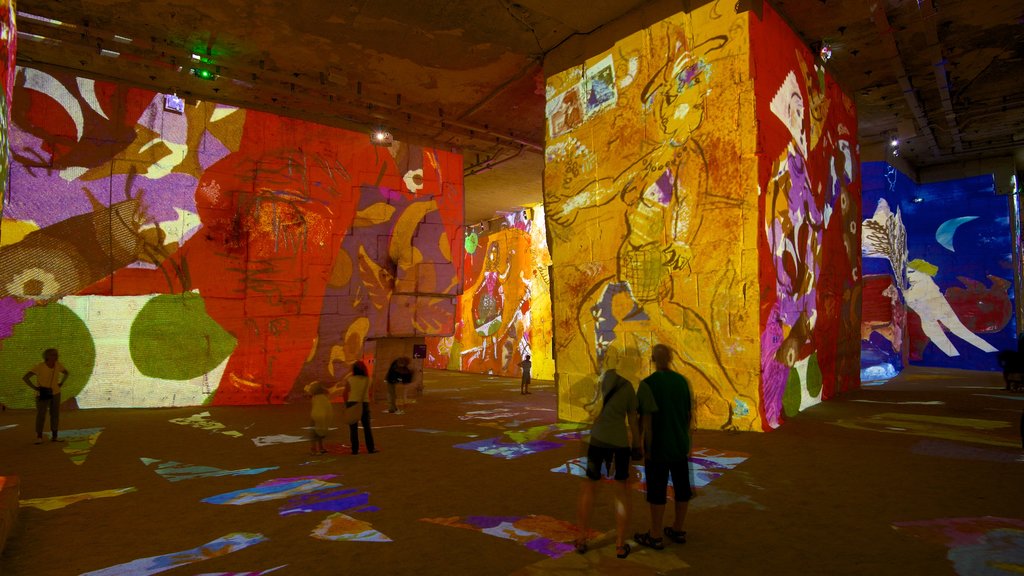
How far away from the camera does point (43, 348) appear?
33.0ft

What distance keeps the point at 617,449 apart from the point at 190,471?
511cm

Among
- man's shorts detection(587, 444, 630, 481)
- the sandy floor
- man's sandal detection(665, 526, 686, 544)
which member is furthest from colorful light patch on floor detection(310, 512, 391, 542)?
man's sandal detection(665, 526, 686, 544)

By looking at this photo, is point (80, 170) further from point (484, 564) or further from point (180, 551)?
point (484, 564)

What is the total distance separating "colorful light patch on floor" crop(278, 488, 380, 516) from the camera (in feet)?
15.5

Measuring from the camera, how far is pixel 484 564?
11.6 ft

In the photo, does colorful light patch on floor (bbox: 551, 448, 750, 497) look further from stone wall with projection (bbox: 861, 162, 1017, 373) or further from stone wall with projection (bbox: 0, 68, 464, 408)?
stone wall with projection (bbox: 861, 162, 1017, 373)

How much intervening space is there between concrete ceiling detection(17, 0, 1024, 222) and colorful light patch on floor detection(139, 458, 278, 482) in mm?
7091

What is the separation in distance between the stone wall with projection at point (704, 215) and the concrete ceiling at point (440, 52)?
82 cm

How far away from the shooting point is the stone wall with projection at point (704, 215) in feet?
24.5

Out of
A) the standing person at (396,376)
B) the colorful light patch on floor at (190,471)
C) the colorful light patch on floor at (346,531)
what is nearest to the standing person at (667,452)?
the colorful light patch on floor at (346,531)

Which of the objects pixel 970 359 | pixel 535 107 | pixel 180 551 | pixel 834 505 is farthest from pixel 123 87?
pixel 970 359

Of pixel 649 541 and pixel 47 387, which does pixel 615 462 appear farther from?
pixel 47 387

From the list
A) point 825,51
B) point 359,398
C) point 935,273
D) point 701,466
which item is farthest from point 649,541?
point 935,273

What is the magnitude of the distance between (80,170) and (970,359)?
25.0 m
